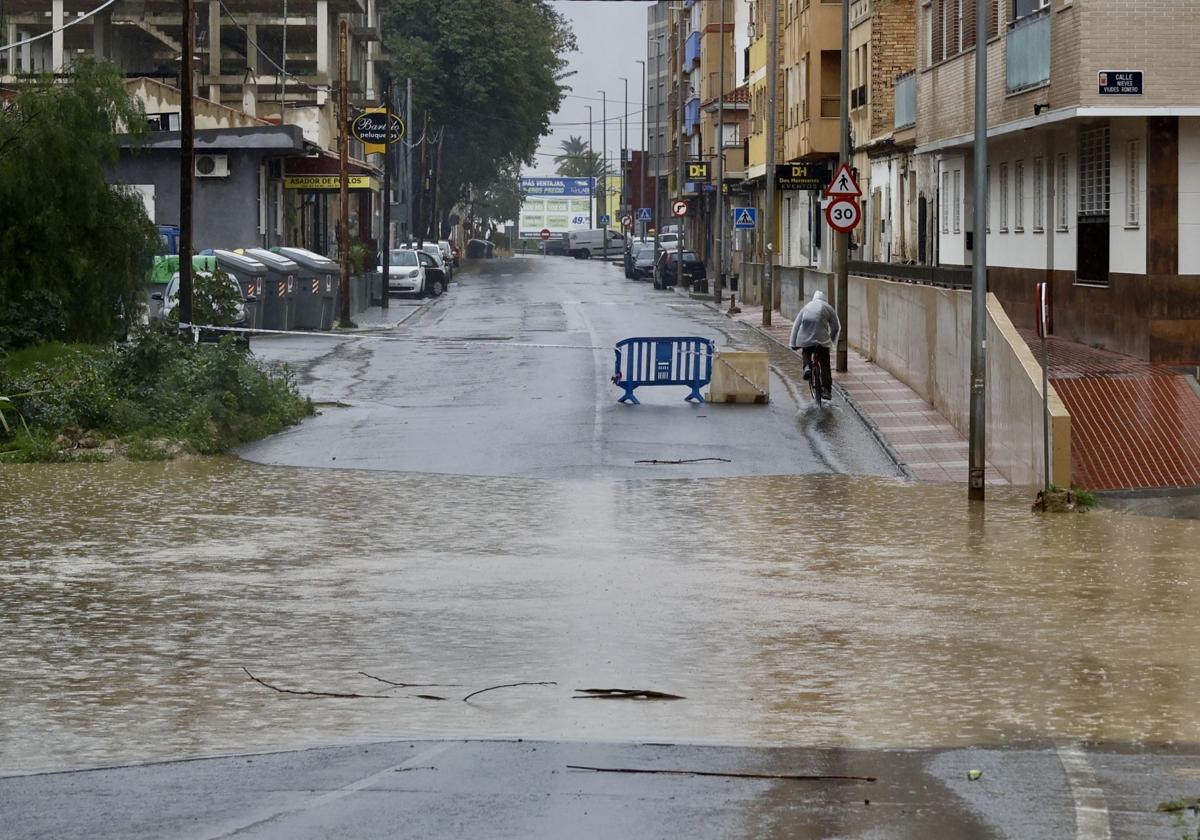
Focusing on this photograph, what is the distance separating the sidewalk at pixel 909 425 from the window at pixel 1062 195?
3595 mm

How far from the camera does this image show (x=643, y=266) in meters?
89.7

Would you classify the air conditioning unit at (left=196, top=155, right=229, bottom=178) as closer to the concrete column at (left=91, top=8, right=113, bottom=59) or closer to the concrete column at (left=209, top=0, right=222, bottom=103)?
the concrete column at (left=91, top=8, right=113, bottom=59)

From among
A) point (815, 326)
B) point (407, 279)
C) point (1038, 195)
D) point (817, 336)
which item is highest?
point (1038, 195)

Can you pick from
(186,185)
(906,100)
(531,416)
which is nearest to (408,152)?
(906,100)

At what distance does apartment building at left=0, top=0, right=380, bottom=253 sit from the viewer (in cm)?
6462

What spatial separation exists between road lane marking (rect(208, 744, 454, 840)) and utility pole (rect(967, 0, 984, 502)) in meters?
11.4

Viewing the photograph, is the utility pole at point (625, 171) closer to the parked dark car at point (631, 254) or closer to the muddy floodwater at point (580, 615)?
the parked dark car at point (631, 254)

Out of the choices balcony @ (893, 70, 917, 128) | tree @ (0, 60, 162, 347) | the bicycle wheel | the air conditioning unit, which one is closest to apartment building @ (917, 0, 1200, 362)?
the bicycle wheel

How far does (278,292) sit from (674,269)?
35607mm

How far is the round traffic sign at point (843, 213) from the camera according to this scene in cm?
3438

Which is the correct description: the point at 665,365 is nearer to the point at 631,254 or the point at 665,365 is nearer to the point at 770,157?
the point at 770,157

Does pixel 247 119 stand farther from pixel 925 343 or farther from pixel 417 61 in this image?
pixel 925 343

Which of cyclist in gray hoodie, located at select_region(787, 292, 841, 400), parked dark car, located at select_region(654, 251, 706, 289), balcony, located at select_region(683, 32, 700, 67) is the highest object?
balcony, located at select_region(683, 32, 700, 67)

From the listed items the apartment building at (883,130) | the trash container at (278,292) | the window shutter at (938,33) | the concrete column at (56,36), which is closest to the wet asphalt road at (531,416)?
the trash container at (278,292)
